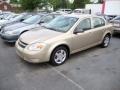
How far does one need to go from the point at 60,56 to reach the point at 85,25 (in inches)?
61.4

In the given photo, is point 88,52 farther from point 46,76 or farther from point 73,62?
point 46,76

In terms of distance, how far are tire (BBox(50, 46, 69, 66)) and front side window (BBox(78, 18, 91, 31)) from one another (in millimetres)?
1000

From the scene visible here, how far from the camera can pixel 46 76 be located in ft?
14.1

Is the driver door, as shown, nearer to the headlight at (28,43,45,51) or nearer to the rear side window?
the rear side window

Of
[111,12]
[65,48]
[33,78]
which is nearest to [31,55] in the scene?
[33,78]

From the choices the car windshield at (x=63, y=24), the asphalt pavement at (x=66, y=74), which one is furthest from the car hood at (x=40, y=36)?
the asphalt pavement at (x=66, y=74)

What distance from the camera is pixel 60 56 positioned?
16.5 feet

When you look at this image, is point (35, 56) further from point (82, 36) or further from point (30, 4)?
point (30, 4)

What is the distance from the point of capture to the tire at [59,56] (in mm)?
4829

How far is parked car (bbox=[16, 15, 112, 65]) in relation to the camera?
457cm

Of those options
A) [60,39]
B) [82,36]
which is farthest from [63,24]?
[60,39]

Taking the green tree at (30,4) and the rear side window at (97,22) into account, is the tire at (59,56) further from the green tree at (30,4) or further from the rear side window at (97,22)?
the green tree at (30,4)

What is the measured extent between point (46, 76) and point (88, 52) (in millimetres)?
2546

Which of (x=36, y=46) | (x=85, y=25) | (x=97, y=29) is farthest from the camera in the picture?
(x=97, y=29)
